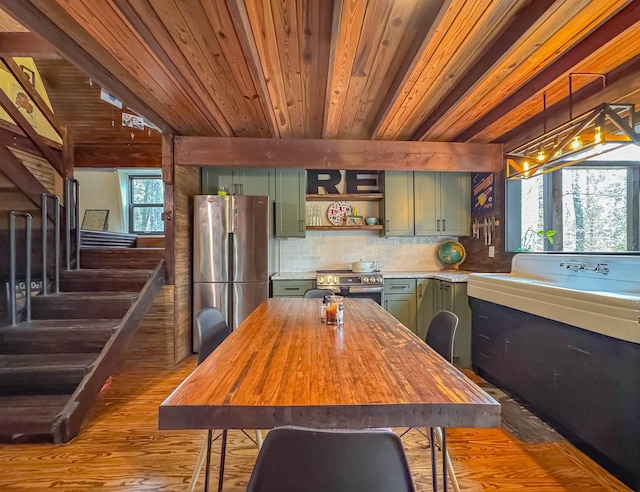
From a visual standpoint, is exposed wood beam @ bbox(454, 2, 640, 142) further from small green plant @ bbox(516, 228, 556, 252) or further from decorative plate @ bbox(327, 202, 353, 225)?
decorative plate @ bbox(327, 202, 353, 225)

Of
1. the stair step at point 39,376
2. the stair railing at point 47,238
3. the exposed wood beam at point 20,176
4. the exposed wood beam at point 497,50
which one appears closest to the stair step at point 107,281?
the stair railing at point 47,238

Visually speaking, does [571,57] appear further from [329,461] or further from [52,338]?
[52,338]

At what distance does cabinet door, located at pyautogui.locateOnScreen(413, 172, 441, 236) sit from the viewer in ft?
13.3

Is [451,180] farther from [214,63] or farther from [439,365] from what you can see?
[439,365]

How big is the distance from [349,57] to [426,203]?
8.19 feet

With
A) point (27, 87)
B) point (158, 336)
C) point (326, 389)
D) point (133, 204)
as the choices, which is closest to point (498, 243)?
point (326, 389)

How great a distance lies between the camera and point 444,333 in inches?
70.7

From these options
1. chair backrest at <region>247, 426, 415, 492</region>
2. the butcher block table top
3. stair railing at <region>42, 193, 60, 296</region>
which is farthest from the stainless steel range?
chair backrest at <region>247, 426, 415, 492</region>

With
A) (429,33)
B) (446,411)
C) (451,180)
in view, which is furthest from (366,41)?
(451,180)

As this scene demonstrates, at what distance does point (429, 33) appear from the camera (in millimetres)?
1656

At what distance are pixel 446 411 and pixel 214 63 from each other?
7.18 feet

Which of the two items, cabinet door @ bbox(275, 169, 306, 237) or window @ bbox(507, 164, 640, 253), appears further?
cabinet door @ bbox(275, 169, 306, 237)

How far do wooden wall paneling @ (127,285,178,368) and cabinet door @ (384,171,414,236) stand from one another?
8.43 feet

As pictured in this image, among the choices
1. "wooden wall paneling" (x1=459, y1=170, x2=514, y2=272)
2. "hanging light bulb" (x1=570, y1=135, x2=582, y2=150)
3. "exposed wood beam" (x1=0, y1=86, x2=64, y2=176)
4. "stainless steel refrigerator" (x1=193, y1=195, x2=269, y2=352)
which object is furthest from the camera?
"stainless steel refrigerator" (x1=193, y1=195, x2=269, y2=352)
